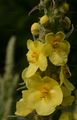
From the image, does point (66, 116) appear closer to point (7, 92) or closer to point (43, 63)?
point (43, 63)

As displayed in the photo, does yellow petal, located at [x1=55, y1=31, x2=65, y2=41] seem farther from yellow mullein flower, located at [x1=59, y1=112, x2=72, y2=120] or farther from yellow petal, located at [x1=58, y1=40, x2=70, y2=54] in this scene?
yellow mullein flower, located at [x1=59, y1=112, x2=72, y2=120]

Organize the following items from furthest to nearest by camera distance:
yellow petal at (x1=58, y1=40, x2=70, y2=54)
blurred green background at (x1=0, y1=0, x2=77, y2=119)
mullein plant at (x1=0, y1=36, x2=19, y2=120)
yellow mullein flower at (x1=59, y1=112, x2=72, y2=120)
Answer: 1. blurred green background at (x1=0, y1=0, x2=77, y2=119)
2. mullein plant at (x1=0, y1=36, x2=19, y2=120)
3. yellow petal at (x1=58, y1=40, x2=70, y2=54)
4. yellow mullein flower at (x1=59, y1=112, x2=72, y2=120)

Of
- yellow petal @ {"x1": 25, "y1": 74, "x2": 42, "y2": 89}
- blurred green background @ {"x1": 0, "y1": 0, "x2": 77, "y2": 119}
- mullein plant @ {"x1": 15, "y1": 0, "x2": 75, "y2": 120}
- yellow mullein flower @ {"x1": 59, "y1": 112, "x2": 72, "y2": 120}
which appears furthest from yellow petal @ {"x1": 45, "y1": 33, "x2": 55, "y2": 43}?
blurred green background @ {"x1": 0, "y1": 0, "x2": 77, "y2": 119}

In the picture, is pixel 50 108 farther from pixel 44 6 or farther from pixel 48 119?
pixel 44 6

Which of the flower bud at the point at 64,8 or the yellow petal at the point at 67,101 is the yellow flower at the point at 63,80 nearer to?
the yellow petal at the point at 67,101

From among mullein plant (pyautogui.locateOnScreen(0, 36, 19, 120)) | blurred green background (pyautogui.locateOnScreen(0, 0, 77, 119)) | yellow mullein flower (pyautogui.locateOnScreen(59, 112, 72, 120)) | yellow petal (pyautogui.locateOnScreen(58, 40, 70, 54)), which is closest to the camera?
yellow mullein flower (pyautogui.locateOnScreen(59, 112, 72, 120))

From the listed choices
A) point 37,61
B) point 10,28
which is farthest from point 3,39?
point 37,61

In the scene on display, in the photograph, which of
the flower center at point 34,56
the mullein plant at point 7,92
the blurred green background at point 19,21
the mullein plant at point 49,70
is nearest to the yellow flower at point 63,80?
the mullein plant at point 49,70

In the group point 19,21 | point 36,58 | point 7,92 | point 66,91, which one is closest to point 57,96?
point 66,91
